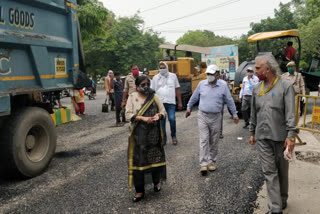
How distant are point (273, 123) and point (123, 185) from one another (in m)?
2.27

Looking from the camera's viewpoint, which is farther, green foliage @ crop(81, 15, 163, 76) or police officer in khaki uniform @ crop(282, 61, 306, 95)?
green foliage @ crop(81, 15, 163, 76)

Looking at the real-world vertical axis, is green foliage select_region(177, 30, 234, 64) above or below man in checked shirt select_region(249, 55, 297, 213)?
above

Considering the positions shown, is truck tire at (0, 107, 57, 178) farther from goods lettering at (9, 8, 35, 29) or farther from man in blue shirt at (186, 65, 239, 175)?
man in blue shirt at (186, 65, 239, 175)

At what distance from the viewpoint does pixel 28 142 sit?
5.05 metres

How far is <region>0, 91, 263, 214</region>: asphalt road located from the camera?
A: 3.76 m

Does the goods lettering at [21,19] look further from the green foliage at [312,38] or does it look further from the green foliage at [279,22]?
the green foliage at [279,22]

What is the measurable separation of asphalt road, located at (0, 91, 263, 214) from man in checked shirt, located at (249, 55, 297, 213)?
523 mm

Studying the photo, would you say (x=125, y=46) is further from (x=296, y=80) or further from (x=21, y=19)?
(x=21, y=19)

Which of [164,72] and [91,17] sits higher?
[91,17]

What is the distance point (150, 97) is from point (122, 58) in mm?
27936

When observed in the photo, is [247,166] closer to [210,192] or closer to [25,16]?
[210,192]

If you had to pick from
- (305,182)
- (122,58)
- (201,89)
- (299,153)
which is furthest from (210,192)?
(122,58)

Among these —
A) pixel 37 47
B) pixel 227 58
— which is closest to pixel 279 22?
pixel 227 58

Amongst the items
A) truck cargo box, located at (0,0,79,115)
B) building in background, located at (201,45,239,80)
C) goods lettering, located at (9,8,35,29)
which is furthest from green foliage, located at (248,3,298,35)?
goods lettering, located at (9,8,35,29)
